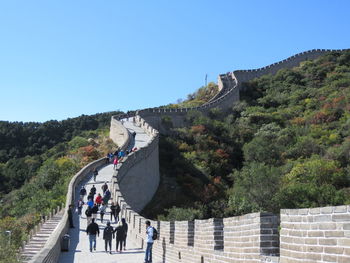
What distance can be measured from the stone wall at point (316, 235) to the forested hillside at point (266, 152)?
2192 cm

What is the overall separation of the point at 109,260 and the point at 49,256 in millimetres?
2485

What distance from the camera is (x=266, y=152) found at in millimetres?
47156

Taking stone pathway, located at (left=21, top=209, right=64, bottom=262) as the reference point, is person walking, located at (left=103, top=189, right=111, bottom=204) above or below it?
above

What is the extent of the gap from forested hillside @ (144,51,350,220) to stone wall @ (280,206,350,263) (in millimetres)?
21924

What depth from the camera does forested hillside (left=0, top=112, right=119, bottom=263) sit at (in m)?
29.0

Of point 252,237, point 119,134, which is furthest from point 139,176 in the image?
point 252,237

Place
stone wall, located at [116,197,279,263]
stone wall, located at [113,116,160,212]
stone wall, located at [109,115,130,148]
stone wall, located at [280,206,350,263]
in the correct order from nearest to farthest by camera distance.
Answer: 1. stone wall, located at [280,206,350,263]
2. stone wall, located at [116,197,279,263]
3. stone wall, located at [113,116,160,212]
4. stone wall, located at [109,115,130,148]

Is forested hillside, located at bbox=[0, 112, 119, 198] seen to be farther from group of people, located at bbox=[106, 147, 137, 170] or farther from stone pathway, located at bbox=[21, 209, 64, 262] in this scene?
stone pathway, located at bbox=[21, 209, 64, 262]

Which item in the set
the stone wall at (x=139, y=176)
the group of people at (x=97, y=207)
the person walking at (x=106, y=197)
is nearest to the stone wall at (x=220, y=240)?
the group of people at (x=97, y=207)

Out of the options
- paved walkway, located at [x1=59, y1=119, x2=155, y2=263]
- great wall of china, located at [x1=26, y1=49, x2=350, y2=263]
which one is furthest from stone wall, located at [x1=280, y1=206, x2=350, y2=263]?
paved walkway, located at [x1=59, y1=119, x2=155, y2=263]

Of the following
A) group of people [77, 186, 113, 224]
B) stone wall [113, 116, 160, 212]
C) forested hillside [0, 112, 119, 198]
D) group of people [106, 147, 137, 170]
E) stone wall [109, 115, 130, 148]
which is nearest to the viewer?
group of people [77, 186, 113, 224]

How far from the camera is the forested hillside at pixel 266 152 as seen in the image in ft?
105

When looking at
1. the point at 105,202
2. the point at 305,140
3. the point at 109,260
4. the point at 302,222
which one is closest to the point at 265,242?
the point at 302,222

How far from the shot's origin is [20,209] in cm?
3606
